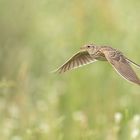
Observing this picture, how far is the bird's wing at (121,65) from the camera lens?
393 centimetres

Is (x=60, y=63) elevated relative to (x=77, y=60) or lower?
elevated

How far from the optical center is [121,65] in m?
4.15

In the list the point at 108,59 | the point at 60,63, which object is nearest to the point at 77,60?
the point at 108,59

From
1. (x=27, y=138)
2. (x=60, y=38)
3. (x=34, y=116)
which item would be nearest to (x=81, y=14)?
(x=60, y=38)

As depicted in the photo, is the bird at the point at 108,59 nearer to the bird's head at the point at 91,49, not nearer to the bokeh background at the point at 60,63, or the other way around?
the bird's head at the point at 91,49

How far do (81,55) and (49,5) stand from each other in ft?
12.5

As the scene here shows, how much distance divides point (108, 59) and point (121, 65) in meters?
0.08

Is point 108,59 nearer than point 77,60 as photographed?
Yes

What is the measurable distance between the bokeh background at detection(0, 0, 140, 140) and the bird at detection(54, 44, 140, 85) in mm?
1269

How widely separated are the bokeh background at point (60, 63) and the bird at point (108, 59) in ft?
4.16

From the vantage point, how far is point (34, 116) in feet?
22.6

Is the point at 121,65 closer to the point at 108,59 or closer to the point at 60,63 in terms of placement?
the point at 108,59

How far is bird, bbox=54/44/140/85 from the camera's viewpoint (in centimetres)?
399

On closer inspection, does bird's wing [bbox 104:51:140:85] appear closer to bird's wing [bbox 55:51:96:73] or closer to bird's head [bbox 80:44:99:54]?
bird's head [bbox 80:44:99:54]
